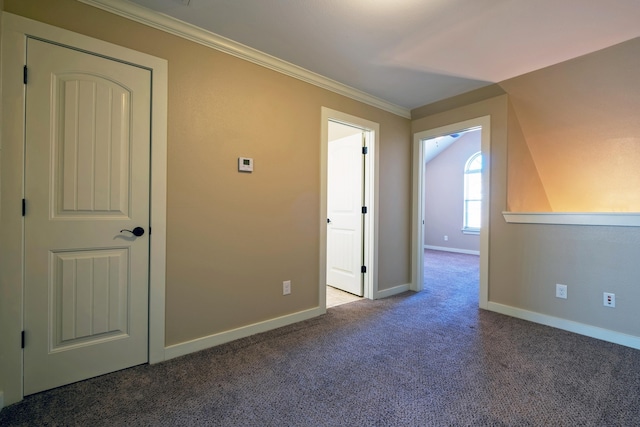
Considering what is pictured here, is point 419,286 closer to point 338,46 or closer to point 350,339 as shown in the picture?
point 350,339

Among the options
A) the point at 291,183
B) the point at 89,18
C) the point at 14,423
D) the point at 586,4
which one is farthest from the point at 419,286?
the point at 89,18

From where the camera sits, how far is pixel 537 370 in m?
1.89

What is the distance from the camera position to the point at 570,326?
2.54m

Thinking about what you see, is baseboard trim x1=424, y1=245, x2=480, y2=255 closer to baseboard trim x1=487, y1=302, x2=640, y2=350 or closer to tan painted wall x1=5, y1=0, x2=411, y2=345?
baseboard trim x1=487, y1=302, x2=640, y2=350

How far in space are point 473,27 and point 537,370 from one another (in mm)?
2378

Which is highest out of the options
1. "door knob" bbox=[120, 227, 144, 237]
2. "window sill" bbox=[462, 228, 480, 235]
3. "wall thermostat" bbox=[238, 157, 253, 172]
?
"wall thermostat" bbox=[238, 157, 253, 172]

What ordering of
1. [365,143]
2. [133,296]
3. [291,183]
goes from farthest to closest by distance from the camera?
[365,143] < [291,183] < [133,296]

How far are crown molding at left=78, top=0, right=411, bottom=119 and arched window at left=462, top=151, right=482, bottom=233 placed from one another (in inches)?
198

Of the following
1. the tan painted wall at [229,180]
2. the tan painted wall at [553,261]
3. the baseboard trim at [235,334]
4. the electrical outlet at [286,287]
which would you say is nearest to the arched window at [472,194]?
the tan painted wall at [553,261]

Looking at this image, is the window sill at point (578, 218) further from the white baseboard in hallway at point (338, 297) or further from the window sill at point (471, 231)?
the window sill at point (471, 231)

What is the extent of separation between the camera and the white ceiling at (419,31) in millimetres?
1798

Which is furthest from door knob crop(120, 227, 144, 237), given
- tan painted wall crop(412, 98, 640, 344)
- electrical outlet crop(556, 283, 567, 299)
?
electrical outlet crop(556, 283, 567, 299)

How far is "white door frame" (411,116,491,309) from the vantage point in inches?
121

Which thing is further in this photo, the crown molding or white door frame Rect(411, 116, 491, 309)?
white door frame Rect(411, 116, 491, 309)
